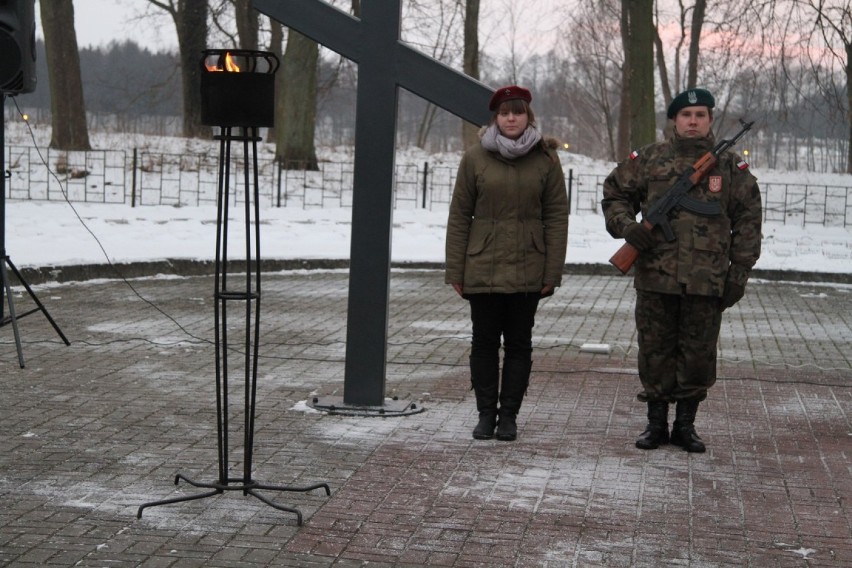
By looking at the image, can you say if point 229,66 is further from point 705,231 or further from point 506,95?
point 705,231

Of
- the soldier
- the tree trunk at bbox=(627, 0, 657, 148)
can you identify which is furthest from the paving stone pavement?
the tree trunk at bbox=(627, 0, 657, 148)

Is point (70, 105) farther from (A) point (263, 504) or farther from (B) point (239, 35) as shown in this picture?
(A) point (263, 504)

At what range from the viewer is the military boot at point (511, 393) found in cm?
702

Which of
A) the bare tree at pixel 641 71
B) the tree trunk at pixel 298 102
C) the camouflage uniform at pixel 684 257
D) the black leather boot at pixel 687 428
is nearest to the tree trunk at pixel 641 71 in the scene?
the bare tree at pixel 641 71

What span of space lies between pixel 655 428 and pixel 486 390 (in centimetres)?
93

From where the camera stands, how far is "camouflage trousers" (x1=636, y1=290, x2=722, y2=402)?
677 centimetres

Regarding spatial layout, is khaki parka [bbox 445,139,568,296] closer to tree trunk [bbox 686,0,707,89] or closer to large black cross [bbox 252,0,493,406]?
large black cross [bbox 252,0,493,406]

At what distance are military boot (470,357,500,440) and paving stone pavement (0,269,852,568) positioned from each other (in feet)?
0.39

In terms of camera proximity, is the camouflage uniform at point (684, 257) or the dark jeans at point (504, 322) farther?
the dark jeans at point (504, 322)

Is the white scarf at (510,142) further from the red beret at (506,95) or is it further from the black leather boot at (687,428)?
the black leather boot at (687,428)

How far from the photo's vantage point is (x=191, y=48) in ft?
115

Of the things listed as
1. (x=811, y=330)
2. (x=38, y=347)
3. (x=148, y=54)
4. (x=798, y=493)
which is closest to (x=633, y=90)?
(x=811, y=330)

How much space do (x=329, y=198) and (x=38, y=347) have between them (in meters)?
19.0

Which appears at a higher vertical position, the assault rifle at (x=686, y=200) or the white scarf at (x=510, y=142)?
the white scarf at (x=510, y=142)
